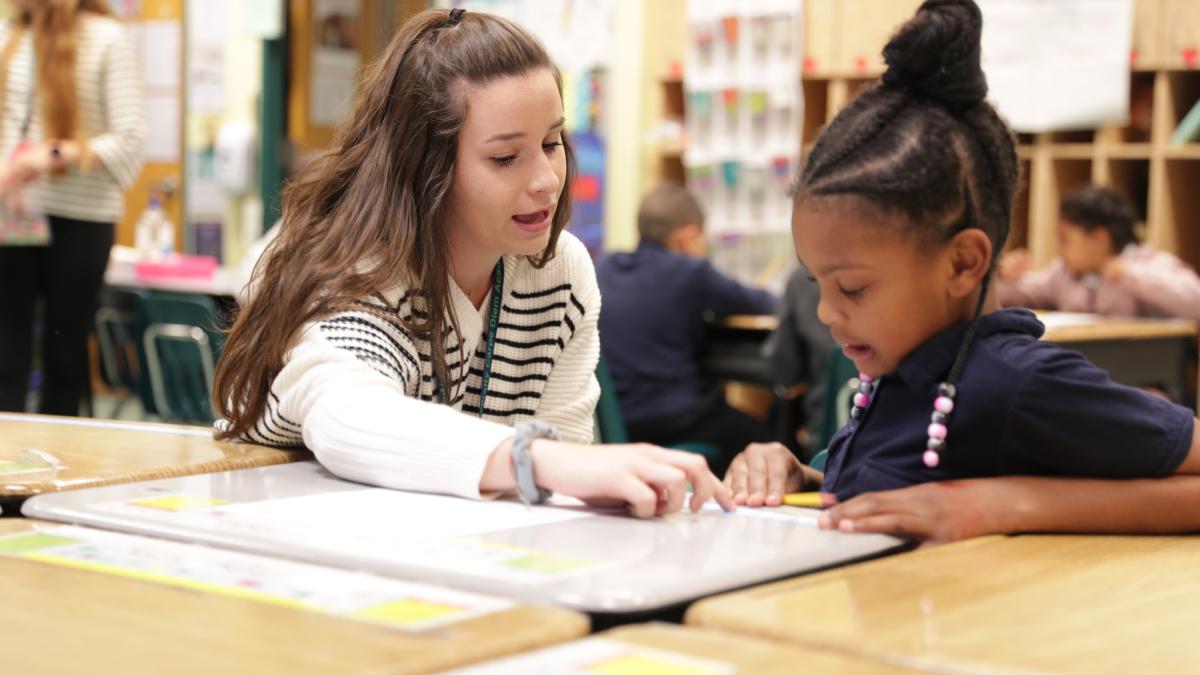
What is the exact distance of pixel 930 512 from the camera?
1.17 m

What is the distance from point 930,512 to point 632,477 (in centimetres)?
24

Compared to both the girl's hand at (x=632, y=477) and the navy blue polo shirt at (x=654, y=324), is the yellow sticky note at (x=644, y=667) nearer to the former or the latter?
the girl's hand at (x=632, y=477)

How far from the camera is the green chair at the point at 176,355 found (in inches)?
186

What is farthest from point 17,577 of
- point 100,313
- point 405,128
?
point 100,313

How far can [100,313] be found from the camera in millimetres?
5227

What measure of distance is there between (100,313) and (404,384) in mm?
3977

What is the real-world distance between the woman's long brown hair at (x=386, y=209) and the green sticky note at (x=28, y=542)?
48cm

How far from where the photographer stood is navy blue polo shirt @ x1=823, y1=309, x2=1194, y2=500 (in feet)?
4.00

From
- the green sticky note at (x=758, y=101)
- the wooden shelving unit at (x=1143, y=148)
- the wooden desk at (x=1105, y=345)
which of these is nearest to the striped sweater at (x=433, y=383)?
the wooden desk at (x=1105, y=345)

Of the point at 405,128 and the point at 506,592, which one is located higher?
the point at 405,128

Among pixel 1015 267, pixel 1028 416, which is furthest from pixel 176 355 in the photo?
pixel 1028 416

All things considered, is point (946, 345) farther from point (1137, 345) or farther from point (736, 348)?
point (736, 348)

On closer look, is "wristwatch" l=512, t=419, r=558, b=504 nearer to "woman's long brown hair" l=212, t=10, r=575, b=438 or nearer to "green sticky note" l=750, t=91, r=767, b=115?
"woman's long brown hair" l=212, t=10, r=575, b=438

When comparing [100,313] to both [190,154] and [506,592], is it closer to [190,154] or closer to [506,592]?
[190,154]
